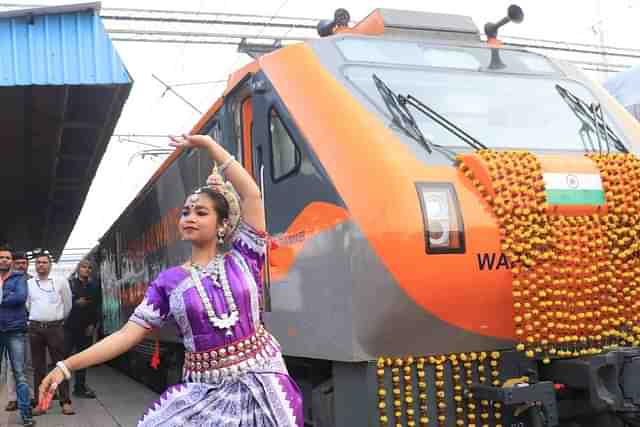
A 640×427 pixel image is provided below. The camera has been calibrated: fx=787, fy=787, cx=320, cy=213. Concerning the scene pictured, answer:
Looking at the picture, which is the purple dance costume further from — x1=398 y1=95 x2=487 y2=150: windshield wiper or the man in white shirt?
the man in white shirt

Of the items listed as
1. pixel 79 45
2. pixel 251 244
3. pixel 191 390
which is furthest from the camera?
pixel 79 45

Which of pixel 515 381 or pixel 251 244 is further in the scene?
pixel 515 381

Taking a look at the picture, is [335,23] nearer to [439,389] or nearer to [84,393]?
[439,389]

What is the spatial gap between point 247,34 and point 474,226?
10956 mm

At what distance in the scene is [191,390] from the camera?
9.23 ft

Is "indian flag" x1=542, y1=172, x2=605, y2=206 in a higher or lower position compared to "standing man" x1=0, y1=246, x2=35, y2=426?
higher

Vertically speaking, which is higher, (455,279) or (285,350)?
(455,279)

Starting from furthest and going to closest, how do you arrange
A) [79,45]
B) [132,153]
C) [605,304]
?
[132,153] < [79,45] < [605,304]

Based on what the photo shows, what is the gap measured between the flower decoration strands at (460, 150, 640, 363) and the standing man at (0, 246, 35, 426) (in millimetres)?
4874

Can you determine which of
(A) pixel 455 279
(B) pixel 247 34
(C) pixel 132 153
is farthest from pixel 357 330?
(C) pixel 132 153

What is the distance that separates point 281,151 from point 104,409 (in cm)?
497

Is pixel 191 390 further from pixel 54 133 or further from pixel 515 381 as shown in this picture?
pixel 54 133

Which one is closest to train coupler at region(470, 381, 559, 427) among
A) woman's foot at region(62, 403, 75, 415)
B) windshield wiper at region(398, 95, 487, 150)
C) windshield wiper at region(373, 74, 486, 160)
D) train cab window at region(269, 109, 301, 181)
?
windshield wiper at region(373, 74, 486, 160)

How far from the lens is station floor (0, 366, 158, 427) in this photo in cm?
762
